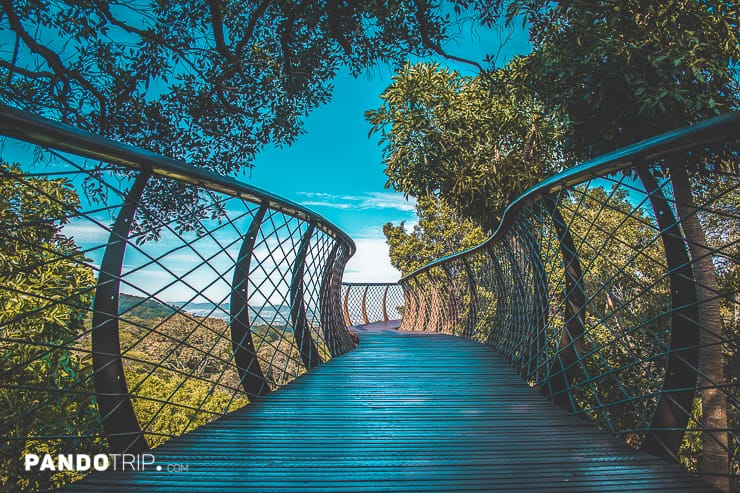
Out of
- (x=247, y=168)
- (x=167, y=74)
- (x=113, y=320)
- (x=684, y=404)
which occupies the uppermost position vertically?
(x=167, y=74)

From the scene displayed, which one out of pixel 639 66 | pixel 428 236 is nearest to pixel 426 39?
pixel 639 66

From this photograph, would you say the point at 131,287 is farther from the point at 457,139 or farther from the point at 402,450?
the point at 457,139

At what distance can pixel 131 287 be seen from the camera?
1.34 metres

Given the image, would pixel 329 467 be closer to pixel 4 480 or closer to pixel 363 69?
pixel 4 480

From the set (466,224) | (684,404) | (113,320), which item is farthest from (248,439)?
(466,224)

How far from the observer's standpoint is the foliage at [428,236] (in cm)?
1485

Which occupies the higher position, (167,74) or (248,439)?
(167,74)

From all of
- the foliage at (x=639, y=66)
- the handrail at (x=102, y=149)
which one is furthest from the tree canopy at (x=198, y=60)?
the handrail at (x=102, y=149)

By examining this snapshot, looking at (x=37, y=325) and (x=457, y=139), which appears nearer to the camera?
(x=37, y=325)

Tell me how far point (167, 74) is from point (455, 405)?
619cm

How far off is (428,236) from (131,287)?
15.9m

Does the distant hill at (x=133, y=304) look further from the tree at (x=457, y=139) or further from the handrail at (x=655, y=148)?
the tree at (x=457, y=139)

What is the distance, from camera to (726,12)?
414 cm

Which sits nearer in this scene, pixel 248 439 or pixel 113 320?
pixel 113 320
